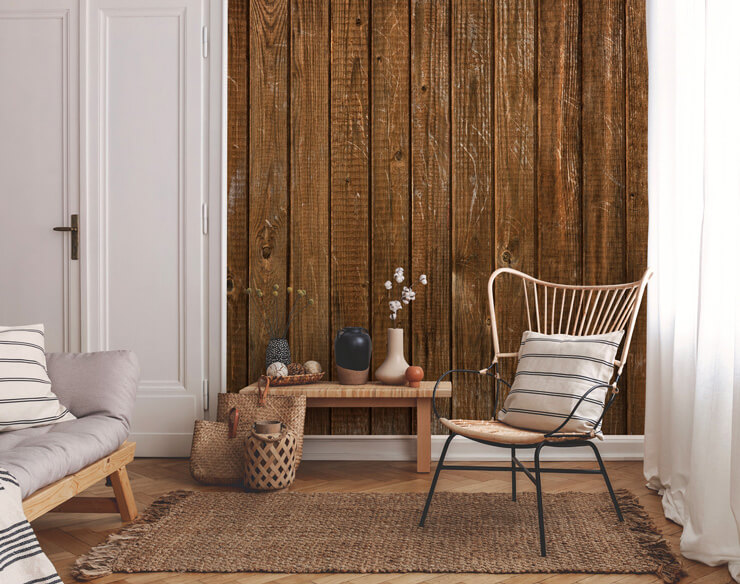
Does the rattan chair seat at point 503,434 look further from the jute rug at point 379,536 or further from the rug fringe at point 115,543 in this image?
the rug fringe at point 115,543

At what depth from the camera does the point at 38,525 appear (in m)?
2.37

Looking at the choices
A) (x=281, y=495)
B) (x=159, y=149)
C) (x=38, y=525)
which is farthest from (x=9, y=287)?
(x=281, y=495)

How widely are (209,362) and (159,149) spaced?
115cm

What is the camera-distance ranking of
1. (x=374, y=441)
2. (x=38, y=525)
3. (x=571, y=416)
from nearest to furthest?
1. (x=571, y=416)
2. (x=38, y=525)
3. (x=374, y=441)

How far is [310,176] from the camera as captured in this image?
339cm

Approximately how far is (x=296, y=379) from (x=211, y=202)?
1045 mm

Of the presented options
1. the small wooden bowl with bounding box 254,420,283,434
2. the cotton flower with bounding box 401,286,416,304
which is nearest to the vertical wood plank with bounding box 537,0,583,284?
the cotton flower with bounding box 401,286,416,304

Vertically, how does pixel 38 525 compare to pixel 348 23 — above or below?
below

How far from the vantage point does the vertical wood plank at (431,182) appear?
132 inches

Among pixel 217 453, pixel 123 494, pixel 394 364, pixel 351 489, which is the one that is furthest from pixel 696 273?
pixel 123 494

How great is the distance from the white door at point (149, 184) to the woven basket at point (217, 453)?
1.73 feet

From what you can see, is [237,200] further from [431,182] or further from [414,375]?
[414,375]

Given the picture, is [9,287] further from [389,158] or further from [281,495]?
[389,158]

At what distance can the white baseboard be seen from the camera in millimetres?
3289
